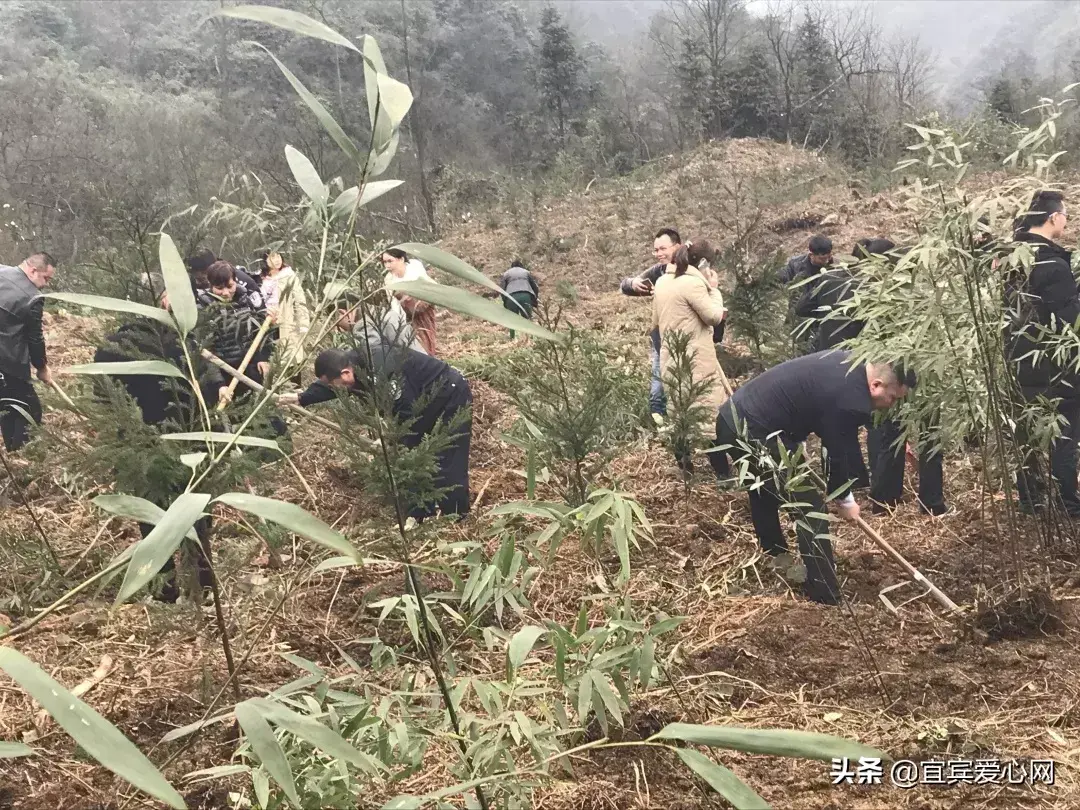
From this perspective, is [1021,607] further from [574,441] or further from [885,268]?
[574,441]

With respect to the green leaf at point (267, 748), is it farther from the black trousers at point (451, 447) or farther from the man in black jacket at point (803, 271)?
the man in black jacket at point (803, 271)

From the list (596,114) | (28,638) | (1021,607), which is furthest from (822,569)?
(596,114)

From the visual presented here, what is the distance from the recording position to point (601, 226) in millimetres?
15469

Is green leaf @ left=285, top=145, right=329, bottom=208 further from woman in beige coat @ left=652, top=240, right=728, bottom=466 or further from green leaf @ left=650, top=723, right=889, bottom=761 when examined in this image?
woman in beige coat @ left=652, top=240, right=728, bottom=466

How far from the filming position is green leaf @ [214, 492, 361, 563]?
2.82 ft

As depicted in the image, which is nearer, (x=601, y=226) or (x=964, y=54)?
(x=601, y=226)

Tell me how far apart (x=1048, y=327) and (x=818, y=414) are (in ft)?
3.58

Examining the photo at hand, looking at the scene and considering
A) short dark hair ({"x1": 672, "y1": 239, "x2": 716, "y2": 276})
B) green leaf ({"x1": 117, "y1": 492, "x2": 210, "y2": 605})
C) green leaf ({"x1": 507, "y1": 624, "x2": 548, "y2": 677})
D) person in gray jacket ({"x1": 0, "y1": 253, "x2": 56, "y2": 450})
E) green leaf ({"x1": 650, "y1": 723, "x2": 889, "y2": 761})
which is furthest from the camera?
person in gray jacket ({"x1": 0, "y1": 253, "x2": 56, "y2": 450})

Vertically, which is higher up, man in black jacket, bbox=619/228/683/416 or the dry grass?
man in black jacket, bbox=619/228/683/416

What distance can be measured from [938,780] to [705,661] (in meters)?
0.86

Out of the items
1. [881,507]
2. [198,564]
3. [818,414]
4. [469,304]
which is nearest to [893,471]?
[881,507]

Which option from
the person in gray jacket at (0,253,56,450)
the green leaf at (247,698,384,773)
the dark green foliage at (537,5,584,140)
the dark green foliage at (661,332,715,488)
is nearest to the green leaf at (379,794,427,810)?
the green leaf at (247,698,384,773)

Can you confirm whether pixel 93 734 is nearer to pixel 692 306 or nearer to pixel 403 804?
pixel 403 804

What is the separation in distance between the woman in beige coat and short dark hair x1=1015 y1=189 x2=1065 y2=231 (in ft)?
5.68
